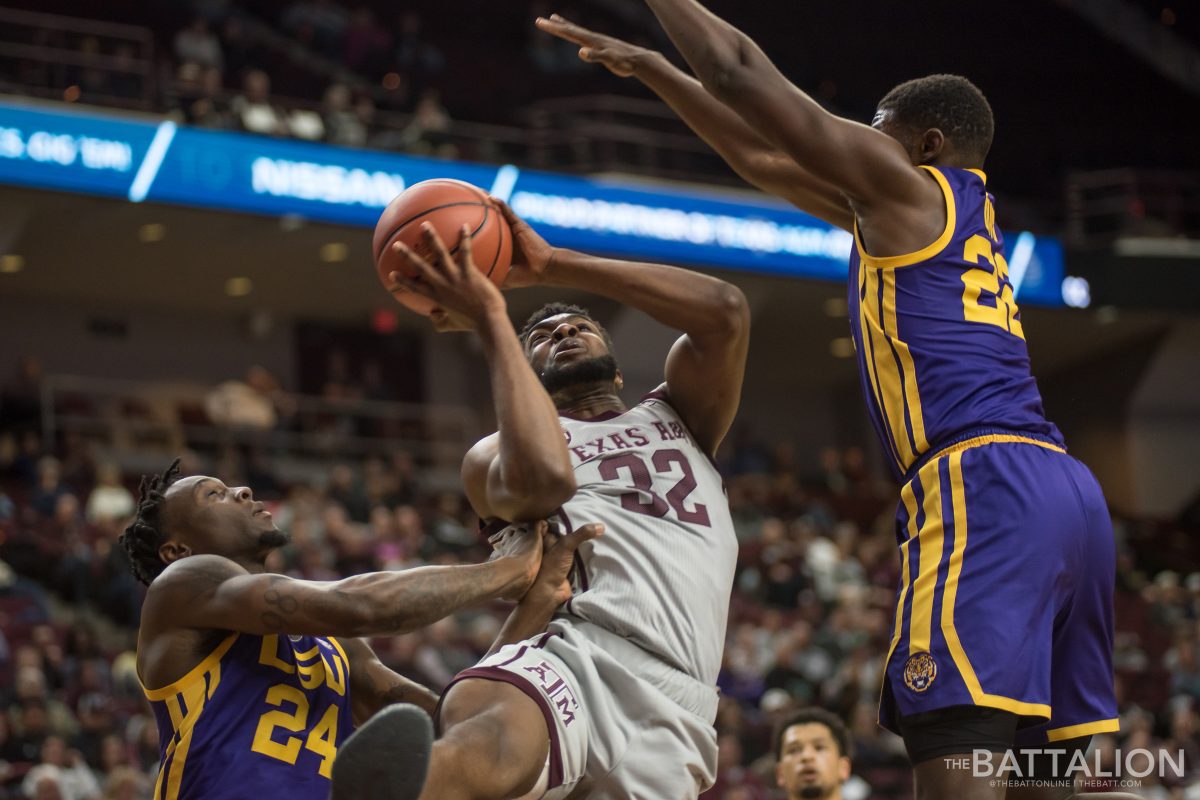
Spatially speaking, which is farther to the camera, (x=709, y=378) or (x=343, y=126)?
(x=343, y=126)

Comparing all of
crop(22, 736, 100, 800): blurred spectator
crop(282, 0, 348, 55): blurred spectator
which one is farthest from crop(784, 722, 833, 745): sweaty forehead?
crop(282, 0, 348, 55): blurred spectator

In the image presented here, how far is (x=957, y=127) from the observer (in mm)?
4188

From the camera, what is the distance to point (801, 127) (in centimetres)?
390

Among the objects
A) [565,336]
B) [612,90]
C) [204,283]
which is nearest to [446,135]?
[204,283]

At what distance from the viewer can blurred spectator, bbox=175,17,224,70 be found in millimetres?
18250

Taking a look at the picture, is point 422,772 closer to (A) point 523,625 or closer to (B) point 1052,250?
(A) point 523,625

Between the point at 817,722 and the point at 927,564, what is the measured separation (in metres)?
2.97

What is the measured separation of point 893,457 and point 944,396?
0.86 feet

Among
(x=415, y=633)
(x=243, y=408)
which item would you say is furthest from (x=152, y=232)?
(x=415, y=633)

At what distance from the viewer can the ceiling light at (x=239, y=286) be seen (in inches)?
818

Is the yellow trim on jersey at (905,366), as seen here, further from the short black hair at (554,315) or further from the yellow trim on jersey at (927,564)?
the short black hair at (554,315)

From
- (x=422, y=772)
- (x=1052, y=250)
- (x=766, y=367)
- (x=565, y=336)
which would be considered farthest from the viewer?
(x=766, y=367)

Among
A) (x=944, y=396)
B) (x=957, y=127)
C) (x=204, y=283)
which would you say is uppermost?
(x=957, y=127)

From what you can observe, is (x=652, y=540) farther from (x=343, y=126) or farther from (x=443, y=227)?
(x=343, y=126)
